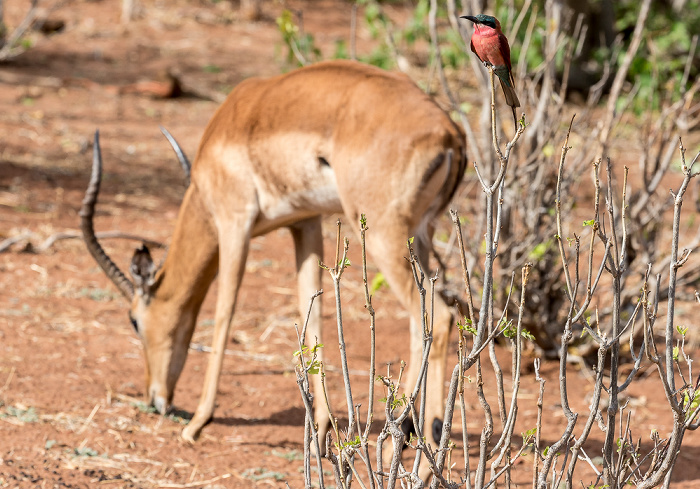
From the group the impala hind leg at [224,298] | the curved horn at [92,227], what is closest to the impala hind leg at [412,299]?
the impala hind leg at [224,298]

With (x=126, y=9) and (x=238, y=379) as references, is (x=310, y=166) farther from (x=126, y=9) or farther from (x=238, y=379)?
(x=126, y=9)

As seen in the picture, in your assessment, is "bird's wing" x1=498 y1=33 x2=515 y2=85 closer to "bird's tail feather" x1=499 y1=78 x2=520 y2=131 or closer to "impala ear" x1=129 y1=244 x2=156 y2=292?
"bird's tail feather" x1=499 y1=78 x2=520 y2=131

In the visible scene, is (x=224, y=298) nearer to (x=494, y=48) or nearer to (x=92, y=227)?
(x=92, y=227)

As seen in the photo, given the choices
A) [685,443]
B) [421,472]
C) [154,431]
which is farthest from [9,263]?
[685,443]

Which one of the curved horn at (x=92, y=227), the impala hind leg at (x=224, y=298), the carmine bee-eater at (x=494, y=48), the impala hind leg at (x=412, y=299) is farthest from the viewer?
the curved horn at (x=92, y=227)

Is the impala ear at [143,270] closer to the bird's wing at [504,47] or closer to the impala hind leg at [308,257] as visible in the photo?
the impala hind leg at [308,257]

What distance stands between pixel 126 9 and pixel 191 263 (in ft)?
40.9

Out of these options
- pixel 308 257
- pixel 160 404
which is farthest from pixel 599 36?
pixel 160 404

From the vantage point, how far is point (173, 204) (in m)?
8.32

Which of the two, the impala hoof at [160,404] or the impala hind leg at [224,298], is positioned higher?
the impala hind leg at [224,298]

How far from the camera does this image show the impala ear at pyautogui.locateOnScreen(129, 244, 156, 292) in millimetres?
4426

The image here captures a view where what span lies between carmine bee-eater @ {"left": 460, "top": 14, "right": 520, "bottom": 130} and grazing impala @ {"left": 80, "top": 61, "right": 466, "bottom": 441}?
6.74 feet

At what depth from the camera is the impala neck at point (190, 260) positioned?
4379mm

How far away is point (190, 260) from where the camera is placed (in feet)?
14.5
